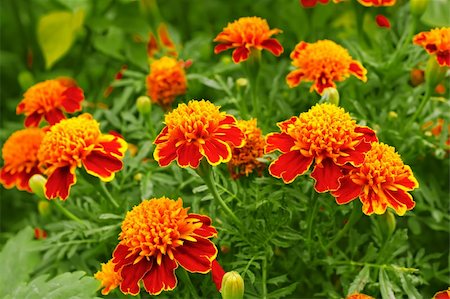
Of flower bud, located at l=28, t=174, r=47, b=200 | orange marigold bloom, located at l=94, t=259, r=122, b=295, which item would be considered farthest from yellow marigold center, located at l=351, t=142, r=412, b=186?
flower bud, located at l=28, t=174, r=47, b=200

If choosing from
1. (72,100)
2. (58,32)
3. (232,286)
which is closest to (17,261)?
(72,100)

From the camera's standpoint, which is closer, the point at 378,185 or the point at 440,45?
the point at 378,185

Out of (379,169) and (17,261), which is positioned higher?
(379,169)

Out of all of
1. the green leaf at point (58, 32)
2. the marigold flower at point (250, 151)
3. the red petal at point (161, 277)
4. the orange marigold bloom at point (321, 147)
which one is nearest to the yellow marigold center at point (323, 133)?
the orange marigold bloom at point (321, 147)

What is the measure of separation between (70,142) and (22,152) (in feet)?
0.66

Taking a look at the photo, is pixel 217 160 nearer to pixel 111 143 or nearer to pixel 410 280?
pixel 111 143

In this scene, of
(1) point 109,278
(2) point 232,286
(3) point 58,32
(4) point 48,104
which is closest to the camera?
(2) point 232,286

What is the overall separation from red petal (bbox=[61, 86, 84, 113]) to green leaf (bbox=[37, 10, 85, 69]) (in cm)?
40

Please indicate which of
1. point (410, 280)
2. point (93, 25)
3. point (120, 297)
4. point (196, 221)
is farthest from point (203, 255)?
point (93, 25)

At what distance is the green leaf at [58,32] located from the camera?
150cm

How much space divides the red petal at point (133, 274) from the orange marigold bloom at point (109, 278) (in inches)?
3.0

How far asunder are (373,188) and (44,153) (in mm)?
448

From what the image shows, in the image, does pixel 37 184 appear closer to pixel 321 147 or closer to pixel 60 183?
pixel 60 183

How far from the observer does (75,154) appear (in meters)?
0.89
